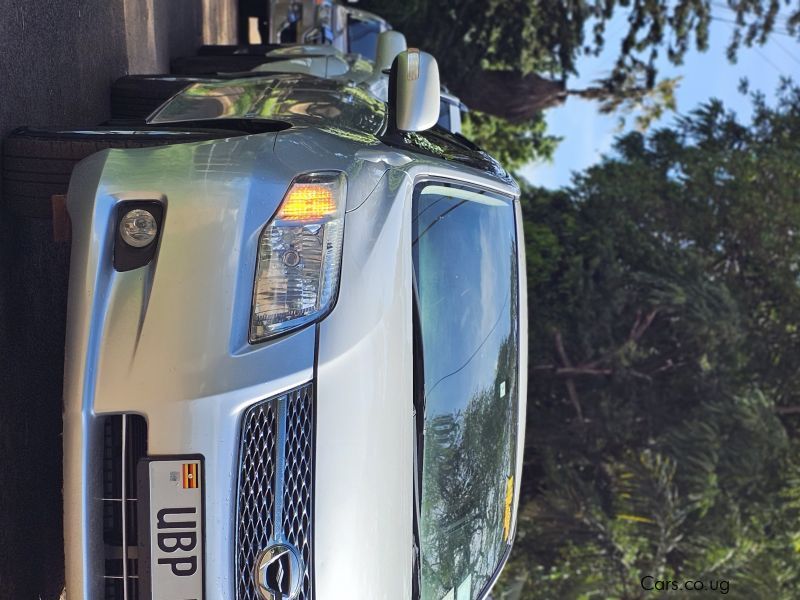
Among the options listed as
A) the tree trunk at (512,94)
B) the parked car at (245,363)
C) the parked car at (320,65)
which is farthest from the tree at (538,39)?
the parked car at (245,363)

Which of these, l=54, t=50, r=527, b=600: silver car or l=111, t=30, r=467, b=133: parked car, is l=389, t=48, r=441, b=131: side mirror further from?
l=111, t=30, r=467, b=133: parked car

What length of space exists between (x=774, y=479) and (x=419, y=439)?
7.58 m

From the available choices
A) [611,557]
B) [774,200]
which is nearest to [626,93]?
[774,200]

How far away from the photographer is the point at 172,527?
6.84 ft

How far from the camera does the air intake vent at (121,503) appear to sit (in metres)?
2.10

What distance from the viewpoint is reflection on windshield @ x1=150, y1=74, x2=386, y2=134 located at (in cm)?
296

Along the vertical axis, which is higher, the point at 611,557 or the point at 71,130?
the point at 71,130

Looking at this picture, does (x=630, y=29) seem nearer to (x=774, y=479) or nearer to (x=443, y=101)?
(x=774, y=479)

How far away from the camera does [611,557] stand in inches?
344

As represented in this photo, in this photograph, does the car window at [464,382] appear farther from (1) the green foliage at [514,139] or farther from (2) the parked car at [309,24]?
(1) the green foliage at [514,139]

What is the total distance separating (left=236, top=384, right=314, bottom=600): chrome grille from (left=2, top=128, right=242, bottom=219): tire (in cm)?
89

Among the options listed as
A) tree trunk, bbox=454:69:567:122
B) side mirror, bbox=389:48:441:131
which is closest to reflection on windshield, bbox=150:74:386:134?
side mirror, bbox=389:48:441:131

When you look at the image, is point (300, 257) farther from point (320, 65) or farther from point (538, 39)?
point (538, 39)

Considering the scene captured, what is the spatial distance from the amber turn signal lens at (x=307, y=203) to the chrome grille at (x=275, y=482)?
0.47 m
